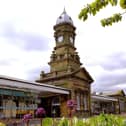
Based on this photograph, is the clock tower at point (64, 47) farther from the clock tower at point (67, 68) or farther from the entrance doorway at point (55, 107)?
the entrance doorway at point (55, 107)

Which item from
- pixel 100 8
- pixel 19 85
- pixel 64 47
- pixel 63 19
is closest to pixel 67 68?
pixel 64 47

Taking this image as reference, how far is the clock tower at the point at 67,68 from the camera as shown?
33844mm

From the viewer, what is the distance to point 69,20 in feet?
122

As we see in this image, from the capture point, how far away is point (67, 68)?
112 feet

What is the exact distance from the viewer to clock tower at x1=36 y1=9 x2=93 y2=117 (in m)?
33.8

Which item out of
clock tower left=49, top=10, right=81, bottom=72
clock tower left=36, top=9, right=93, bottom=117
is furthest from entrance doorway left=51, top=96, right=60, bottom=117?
clock tower left=49, top=10, right=81, bottom=72

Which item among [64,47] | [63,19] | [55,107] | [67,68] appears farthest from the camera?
[63,19]

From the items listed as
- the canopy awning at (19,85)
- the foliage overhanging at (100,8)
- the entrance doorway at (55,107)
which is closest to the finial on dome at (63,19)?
the entrance doorway at (55,107)

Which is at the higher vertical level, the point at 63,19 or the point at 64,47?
the point at 63,19

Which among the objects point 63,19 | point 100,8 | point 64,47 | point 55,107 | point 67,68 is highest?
point 63,19

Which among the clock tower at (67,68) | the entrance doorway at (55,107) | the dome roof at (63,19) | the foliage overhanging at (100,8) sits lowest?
the entrance doorway at (55,107)

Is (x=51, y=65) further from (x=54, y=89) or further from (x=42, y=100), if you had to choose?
(x=54, y=89)

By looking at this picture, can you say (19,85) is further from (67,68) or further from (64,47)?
(64,47)

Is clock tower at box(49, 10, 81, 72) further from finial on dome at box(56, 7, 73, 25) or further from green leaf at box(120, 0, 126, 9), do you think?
green leaf at box(120, 0, 126, 9)
